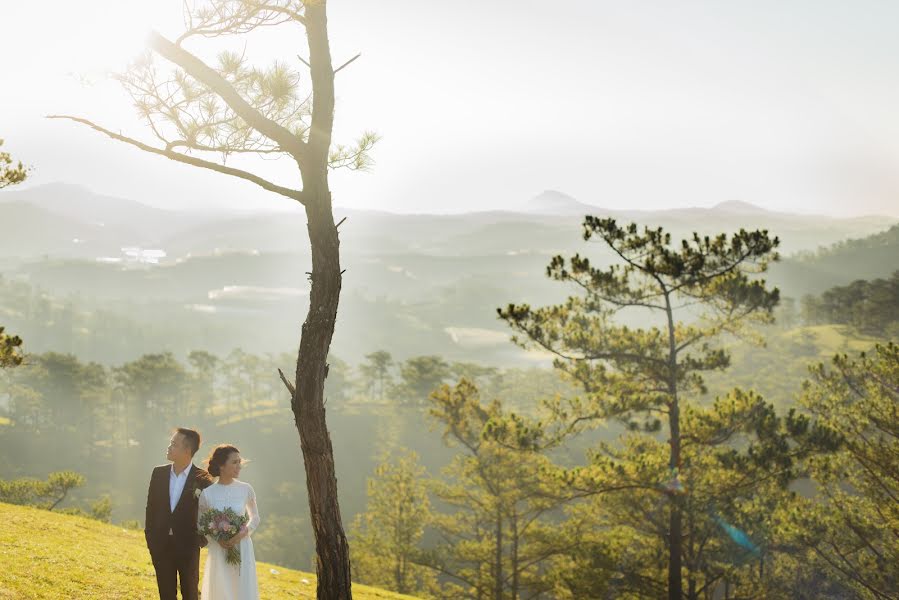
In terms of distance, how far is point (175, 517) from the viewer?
18.4 ft

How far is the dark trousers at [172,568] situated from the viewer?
564 cm

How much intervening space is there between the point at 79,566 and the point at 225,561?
26.2ft

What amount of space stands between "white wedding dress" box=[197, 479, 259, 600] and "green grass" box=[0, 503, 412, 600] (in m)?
4.48

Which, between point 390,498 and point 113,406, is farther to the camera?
point 113,406

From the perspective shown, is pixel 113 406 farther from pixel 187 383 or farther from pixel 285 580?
pixel 285 580

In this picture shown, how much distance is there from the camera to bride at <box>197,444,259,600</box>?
568 centimetres

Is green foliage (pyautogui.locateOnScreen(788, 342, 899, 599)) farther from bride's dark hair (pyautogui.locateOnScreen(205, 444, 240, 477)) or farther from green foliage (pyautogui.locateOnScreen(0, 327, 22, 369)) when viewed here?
green foliage (pyautogui.locateOnScreen(0, 327, 22, 369))

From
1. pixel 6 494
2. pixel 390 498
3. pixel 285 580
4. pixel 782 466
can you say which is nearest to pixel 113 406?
pixel 6 494

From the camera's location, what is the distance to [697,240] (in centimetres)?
1494

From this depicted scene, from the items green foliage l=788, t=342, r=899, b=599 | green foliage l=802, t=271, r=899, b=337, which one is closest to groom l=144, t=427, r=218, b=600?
green foliage l=788, t=342, r=899, b=599

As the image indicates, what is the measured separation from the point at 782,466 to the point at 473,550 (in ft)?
47.2

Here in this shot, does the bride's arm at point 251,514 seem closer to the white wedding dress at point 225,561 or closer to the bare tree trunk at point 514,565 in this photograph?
the white wedding dress at point 225,561

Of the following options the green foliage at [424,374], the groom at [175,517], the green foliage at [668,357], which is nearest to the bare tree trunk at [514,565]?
the green foliage at [668,357]

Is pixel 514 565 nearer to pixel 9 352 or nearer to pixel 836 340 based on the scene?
Result: pixel 9 352
